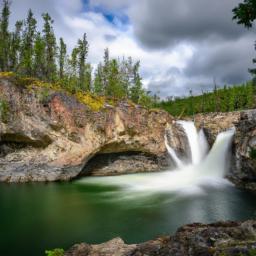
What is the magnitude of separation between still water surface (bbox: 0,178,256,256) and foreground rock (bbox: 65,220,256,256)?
194 inches

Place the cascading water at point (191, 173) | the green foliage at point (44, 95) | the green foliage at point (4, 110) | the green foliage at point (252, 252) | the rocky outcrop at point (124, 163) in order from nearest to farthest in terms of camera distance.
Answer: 1. the green foliage at point (252, 252)
2. the green foliage at point (4, 110)
3. the cascading water at point (191, 173)
4. the green foliage at point (44, 95)
5. the rocky outcrop at point (124, 163)

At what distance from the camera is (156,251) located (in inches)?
362

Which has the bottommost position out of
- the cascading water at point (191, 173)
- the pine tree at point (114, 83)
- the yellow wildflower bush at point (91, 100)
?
the cascading water at point (191, 173)

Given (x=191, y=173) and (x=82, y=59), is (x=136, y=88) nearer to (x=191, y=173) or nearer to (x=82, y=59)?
(x=82, y=59)

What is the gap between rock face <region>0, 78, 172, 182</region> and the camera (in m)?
31.2

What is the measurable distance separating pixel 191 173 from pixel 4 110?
23746 mm

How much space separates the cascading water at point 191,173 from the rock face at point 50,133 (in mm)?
3851

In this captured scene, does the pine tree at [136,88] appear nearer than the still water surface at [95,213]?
No

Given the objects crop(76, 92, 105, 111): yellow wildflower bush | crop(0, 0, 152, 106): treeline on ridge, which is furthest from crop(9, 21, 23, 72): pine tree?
crop(76, 92, 105, 111): yellow wildflower bush

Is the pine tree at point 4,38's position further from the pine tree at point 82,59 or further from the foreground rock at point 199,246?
the foreground rock at point 199,246

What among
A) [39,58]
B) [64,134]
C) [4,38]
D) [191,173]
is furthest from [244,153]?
[4,38]

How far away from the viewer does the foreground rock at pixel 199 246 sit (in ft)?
25.7

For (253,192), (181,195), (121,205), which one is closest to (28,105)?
(121,205)

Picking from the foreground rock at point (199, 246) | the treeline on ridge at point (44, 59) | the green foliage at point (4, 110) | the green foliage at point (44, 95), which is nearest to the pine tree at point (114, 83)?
the treeline on ridge at point (44, 59)
